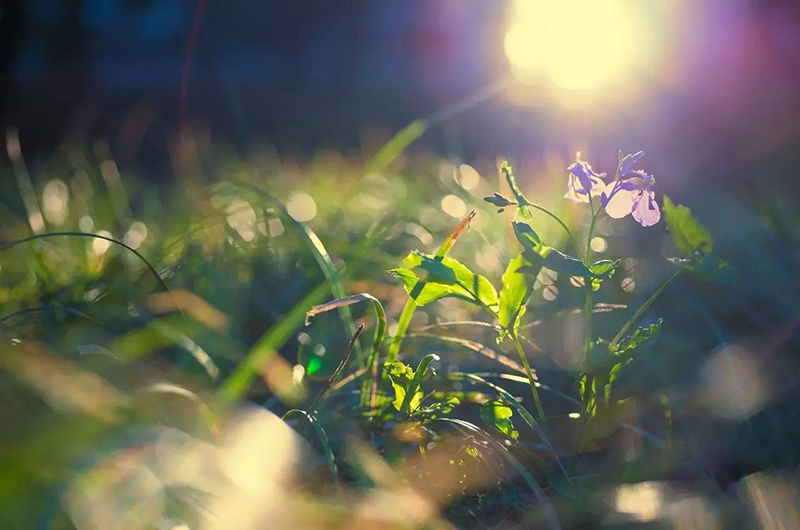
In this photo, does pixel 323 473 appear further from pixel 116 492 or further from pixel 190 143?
pixel 190 143

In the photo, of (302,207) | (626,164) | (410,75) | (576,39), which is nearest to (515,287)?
(626,164)

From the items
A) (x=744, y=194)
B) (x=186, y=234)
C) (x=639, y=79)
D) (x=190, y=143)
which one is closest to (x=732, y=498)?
(x=186, y=234)

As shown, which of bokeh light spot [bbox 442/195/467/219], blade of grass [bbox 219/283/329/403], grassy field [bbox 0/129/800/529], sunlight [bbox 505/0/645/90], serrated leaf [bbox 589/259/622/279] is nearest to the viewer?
grassy field [bbox 0/129/800/529]

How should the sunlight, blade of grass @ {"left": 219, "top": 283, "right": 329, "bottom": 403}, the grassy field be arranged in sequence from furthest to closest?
the sunlight, blade of grass @ {"left": 219, "top": 283, "right": 329, "bottom": 403}, the grassy field

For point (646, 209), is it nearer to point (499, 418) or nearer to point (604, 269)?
point (604, 269)

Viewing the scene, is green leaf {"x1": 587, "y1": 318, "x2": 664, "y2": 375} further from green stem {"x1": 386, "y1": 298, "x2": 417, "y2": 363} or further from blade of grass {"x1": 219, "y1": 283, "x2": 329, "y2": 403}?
blade of grass {"x1": 219, "y1": 283, "x2": 329, "y2": 403}

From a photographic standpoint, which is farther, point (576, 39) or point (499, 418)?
point (576, 39)

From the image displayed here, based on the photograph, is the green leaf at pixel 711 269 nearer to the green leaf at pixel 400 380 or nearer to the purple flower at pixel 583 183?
the purple flower at pixel 583 183

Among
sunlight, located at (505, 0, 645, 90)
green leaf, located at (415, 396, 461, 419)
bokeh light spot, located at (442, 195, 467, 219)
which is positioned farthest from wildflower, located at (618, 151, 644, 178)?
sunlight, located at (505, 0, 645, 90)
